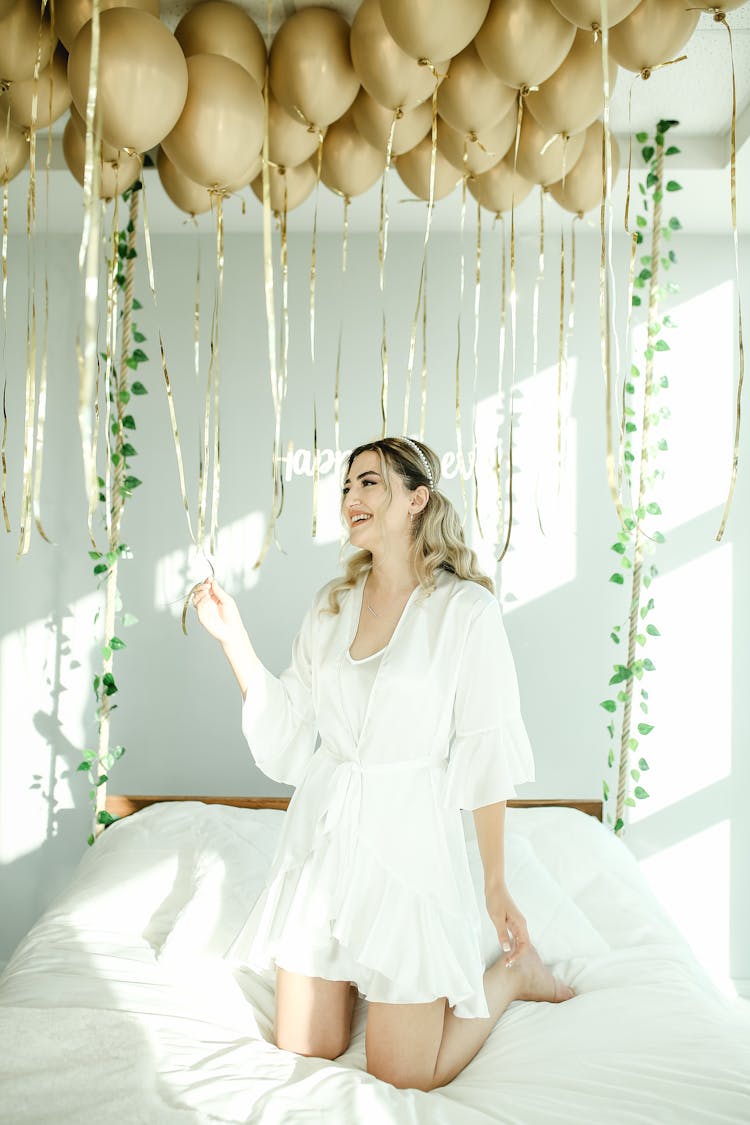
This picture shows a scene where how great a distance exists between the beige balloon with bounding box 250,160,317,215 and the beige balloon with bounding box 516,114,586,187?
44 cm

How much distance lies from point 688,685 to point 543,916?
1.15m

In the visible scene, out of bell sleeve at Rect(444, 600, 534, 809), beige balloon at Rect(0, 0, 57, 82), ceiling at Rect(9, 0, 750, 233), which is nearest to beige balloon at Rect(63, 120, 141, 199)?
beige balloon at Rect(0, 0, 57, 82)

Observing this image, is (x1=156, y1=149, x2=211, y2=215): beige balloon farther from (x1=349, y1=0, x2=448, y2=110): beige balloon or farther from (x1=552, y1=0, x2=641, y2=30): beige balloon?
(x1=552, y1=0, x2=641, y2=30): beige balloon

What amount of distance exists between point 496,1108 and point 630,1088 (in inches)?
7.6

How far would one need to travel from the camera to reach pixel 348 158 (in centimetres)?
181

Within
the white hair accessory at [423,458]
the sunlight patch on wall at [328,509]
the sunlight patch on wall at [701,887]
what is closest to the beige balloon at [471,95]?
the white hair accessory at [423,458]

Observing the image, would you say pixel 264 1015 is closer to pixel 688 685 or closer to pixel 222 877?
pixel 222 877

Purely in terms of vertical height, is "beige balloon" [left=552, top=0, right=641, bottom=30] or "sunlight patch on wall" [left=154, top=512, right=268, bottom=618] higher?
"beige balloon" [left=552, top=0, right=641, bottom=30]

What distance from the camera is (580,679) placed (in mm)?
2859

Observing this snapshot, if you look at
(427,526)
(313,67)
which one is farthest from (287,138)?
(427,526)

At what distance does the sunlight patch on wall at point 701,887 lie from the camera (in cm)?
279

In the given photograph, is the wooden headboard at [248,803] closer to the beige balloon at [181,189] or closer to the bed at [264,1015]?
the bed at [264,1015]

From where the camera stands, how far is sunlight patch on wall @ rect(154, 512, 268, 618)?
290 centimetres

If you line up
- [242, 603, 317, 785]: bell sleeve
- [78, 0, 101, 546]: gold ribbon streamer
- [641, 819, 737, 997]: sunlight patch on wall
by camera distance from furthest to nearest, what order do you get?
[641, 819, 737, 997]: sunlight patch on wall, [242, 603, 317, 785]: bell sleeve, [78, 0, 101, 546]: gold ribbon streamer
